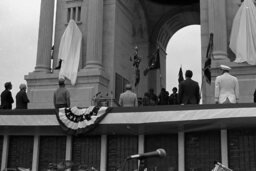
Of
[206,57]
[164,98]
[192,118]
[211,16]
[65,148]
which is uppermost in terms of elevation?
[211,16]

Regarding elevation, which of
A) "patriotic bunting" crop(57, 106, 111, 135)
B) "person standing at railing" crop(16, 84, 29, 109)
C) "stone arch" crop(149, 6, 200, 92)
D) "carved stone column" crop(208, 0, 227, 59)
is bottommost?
"patriotic bunting" crop(57, 106, 111, 135)

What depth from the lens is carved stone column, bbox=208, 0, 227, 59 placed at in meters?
21.6

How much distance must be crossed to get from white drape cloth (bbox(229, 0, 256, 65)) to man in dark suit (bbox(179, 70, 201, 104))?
6197mm

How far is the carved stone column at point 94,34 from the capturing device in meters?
24.0

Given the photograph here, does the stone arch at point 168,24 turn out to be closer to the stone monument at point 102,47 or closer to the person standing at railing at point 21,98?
the stone monument at point 102,47

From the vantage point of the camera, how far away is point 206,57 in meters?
21.9

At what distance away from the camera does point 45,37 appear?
2517cm

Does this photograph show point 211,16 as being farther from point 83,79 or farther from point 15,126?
point 15,126

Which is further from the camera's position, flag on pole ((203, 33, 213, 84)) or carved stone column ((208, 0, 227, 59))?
carved stone column ((208, 0, 227, 59))

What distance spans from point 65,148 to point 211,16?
11.2 metres

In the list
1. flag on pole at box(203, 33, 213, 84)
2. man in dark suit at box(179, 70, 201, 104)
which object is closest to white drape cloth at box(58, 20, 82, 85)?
flag on pole at box(203, 33, 213, 84)

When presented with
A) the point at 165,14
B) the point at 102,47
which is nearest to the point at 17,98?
the point at 102,47

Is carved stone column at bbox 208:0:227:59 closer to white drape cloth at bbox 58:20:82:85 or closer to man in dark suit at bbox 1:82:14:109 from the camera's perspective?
white drape cloth at bbox 58:20:82:85

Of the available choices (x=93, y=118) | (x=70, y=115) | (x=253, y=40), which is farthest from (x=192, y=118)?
(x=253, y=40)
